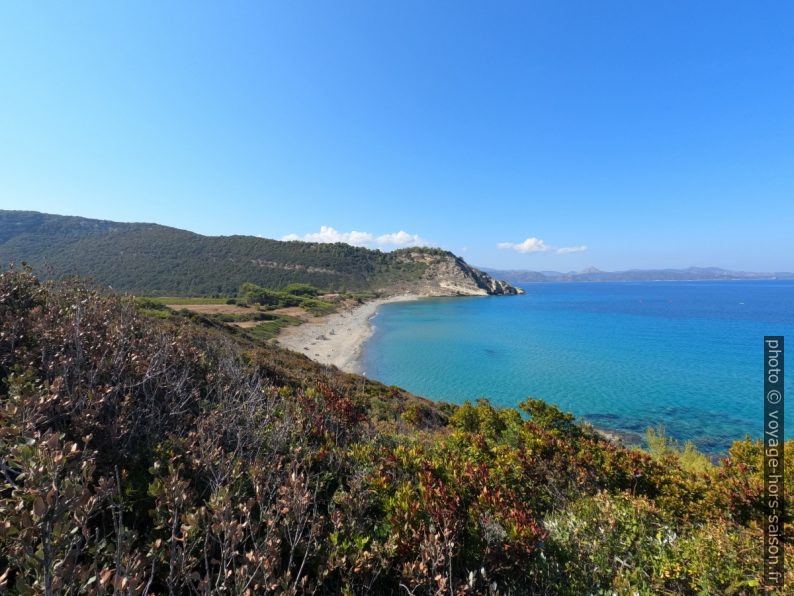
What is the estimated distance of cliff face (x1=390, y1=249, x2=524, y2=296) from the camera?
421 ft

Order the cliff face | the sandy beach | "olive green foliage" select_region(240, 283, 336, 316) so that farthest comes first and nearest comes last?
the cliff face < "olive green foliage" select_region(240, 283, 336, 316) < the sandy beach

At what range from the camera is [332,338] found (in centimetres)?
4778

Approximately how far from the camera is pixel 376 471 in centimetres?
387

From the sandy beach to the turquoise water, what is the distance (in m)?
2.04

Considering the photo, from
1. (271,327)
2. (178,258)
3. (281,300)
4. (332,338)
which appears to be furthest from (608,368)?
(178,258)

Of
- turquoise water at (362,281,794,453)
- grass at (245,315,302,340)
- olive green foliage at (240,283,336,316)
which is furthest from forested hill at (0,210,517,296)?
turquoise water at (362,281,794,453)

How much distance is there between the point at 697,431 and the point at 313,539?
24.8 metres

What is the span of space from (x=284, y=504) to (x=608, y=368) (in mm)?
36057

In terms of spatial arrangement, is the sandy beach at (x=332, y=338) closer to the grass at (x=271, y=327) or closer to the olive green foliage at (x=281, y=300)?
the grass at (x=271, y=327)

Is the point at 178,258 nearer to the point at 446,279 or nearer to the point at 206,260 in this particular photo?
the point at 206,260

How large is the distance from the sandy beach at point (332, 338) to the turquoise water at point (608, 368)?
6.68 feet

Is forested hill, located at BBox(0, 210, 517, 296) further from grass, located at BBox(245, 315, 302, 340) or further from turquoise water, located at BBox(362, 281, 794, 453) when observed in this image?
turquoise water, located at BBox(362, 281, 794, 453)

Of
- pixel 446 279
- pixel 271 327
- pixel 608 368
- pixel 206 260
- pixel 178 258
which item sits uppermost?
pixel 178 258

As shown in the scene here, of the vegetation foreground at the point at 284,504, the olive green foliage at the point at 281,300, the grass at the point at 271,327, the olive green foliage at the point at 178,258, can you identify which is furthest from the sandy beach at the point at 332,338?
the olive green foliage at the point at 178,258
